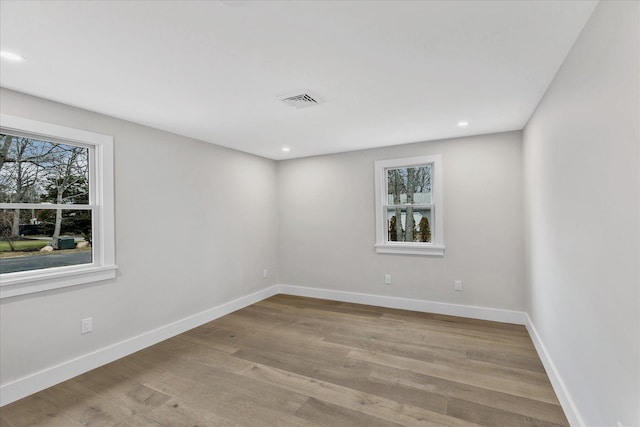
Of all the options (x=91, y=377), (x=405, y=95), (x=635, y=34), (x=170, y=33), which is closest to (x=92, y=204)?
(x=91, y=377)

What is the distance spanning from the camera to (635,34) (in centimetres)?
110

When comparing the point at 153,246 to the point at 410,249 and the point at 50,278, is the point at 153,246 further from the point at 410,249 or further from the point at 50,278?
the point at 410,249

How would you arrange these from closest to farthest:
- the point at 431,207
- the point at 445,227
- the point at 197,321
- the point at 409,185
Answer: the point at 197,321
the point at 445,227
the point at 431,207
the point at 409,185

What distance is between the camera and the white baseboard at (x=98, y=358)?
2271mm

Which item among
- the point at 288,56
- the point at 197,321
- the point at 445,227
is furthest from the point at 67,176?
the point at 445,227

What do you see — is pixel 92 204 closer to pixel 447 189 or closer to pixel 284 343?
pixel 284 343

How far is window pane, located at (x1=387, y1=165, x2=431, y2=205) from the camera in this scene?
421cm

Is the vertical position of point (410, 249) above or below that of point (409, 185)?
below

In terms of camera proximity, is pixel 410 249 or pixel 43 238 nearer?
pixel 43 238

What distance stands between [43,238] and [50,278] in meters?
0.36

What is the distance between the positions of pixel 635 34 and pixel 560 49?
2.75 feet

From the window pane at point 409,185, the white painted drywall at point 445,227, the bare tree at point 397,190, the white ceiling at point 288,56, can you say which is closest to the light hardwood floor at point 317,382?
the white painted drywall at point 445,227

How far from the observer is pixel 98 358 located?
276 cm

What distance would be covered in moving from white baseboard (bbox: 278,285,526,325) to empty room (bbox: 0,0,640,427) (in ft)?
0.11
